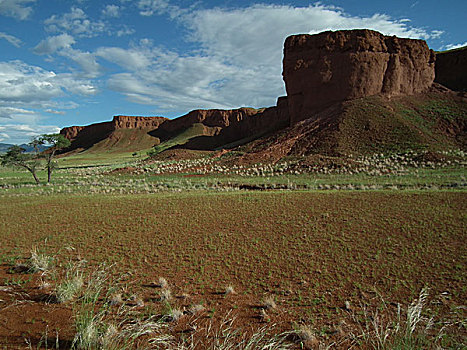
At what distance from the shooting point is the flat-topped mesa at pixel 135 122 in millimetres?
170875

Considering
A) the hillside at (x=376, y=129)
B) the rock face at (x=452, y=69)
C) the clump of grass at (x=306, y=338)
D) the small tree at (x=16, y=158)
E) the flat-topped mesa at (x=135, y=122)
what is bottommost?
the clump of grass at (x=306, y=338)

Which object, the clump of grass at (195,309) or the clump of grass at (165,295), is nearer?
the clump of grass at (195,309)

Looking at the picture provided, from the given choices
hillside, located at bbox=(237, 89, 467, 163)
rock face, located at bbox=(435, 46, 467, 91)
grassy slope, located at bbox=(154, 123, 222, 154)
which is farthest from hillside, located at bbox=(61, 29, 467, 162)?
grassy slope, located at bbox=(154, 123, 222, 154)

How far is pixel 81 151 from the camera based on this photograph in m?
161

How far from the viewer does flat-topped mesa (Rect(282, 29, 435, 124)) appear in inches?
1778

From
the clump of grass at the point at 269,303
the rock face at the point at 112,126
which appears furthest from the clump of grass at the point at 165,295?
the rock face at the point at 112,126

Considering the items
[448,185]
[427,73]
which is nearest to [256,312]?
[448,185]

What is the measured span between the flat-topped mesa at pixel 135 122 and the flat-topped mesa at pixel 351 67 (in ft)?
445

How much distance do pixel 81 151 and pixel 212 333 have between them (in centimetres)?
17703

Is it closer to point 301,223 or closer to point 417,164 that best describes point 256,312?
point 301,223

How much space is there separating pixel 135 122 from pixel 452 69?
153752mm

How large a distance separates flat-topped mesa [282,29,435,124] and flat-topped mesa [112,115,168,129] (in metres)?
136

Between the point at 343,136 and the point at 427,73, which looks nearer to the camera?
the point at 343,136

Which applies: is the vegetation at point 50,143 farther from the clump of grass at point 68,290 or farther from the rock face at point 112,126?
the rock face at point 112,126
